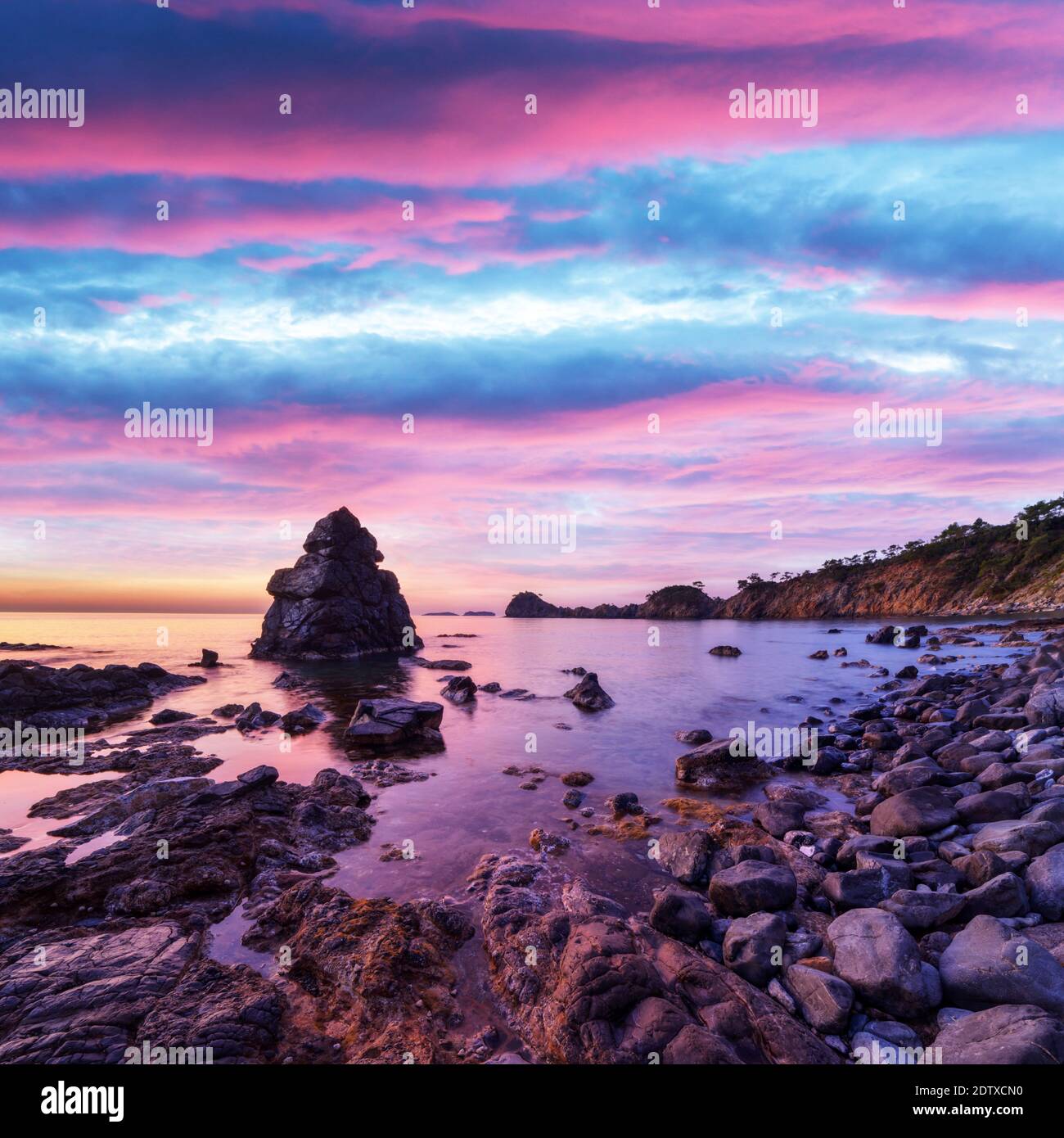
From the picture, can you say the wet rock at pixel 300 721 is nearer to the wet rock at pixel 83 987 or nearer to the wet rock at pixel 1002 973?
the wet rock at pixel 83 987

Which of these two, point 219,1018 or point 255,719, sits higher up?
point 219,1018

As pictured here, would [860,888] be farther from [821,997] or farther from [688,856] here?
[821,997]

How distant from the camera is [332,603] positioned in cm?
7219

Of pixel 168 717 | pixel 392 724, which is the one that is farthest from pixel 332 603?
pixel 392 724

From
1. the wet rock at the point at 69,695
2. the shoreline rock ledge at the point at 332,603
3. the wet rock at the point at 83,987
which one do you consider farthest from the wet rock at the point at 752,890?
the shoreline rock ledge at the point at 332,603

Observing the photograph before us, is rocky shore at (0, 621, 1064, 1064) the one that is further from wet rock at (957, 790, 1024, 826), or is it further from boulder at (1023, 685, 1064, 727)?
boulder at (1023, 685, 1064, 727)

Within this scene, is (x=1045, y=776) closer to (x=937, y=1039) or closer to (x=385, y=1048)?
(x=937, y=1039)

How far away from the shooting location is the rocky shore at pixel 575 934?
5.76 meters

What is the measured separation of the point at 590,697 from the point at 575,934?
2441 cm

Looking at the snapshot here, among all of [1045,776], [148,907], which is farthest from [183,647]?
[1045,776]

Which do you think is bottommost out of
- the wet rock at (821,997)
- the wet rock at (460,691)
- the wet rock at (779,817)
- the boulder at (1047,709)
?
the wet rock at (460,691)

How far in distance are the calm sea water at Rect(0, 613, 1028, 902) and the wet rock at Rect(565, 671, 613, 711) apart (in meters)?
0.79

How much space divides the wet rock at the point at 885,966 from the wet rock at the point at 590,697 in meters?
23.1
